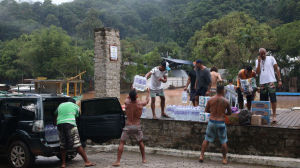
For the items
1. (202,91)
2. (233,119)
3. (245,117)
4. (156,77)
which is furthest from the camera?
(202,91)

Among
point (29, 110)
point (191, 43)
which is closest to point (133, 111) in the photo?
point (29, 110)

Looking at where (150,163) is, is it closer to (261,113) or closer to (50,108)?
(50,108)

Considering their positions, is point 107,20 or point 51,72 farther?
point 107,20

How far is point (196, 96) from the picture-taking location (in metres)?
9.17

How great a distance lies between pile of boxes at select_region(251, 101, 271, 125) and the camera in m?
7.24


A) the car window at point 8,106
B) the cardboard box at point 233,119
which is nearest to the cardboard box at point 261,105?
the cardboard box at point 233,119

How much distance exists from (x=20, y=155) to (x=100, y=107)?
2.09 meters

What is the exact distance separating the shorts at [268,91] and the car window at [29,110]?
575 centimetres

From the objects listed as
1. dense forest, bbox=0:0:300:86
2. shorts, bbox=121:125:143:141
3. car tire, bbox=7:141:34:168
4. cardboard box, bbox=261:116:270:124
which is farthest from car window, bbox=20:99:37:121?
dense forest, bbox=0:0:300:86

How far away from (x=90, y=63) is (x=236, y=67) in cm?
2048

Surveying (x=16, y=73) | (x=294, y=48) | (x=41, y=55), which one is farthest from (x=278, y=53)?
(x=16, y=73)

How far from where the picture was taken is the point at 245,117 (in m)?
7.26

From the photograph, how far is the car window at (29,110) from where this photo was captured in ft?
20.6

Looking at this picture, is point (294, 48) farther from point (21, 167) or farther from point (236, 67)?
point (21, 167)
